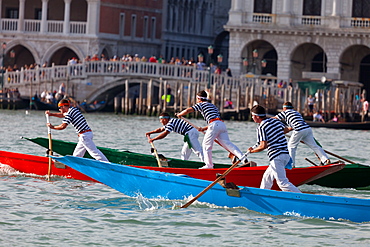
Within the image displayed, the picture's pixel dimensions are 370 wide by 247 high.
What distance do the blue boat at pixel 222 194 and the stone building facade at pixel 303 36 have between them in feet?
74.3

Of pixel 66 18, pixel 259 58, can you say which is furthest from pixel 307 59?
pixel 66 18

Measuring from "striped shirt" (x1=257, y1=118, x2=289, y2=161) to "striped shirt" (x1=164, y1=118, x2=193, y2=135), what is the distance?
2.97m

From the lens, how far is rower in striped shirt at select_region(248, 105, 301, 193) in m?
10.5

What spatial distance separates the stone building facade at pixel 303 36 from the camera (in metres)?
34.3

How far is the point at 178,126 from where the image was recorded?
534 inches

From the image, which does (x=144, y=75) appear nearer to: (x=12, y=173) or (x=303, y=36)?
(x=303, y=36)

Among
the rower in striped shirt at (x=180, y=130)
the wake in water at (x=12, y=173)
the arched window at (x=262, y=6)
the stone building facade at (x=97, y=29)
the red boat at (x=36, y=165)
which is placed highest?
the arched window at (x=262, y=6)

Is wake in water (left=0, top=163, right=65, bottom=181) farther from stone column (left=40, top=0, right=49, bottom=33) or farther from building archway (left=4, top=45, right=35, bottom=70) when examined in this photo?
building archway (left=4, top=45, right=35, bottom=70)

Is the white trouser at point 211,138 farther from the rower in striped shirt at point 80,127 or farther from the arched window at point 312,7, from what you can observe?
the arched window at point 312,7

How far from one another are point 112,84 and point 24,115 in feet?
13.8

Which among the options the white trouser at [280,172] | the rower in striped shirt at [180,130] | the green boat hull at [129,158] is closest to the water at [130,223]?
the white trouser at [280,172]

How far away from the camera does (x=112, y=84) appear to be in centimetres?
3278

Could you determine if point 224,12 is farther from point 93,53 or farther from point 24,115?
point 24,115

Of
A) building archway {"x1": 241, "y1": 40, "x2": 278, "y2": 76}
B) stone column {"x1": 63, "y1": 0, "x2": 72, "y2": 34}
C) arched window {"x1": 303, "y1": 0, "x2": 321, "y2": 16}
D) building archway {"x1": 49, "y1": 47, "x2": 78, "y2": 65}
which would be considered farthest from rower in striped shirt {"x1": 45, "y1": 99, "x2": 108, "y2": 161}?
building archway {"x1": 49, "y1": 47, "x2": 78, "y2": 65}
